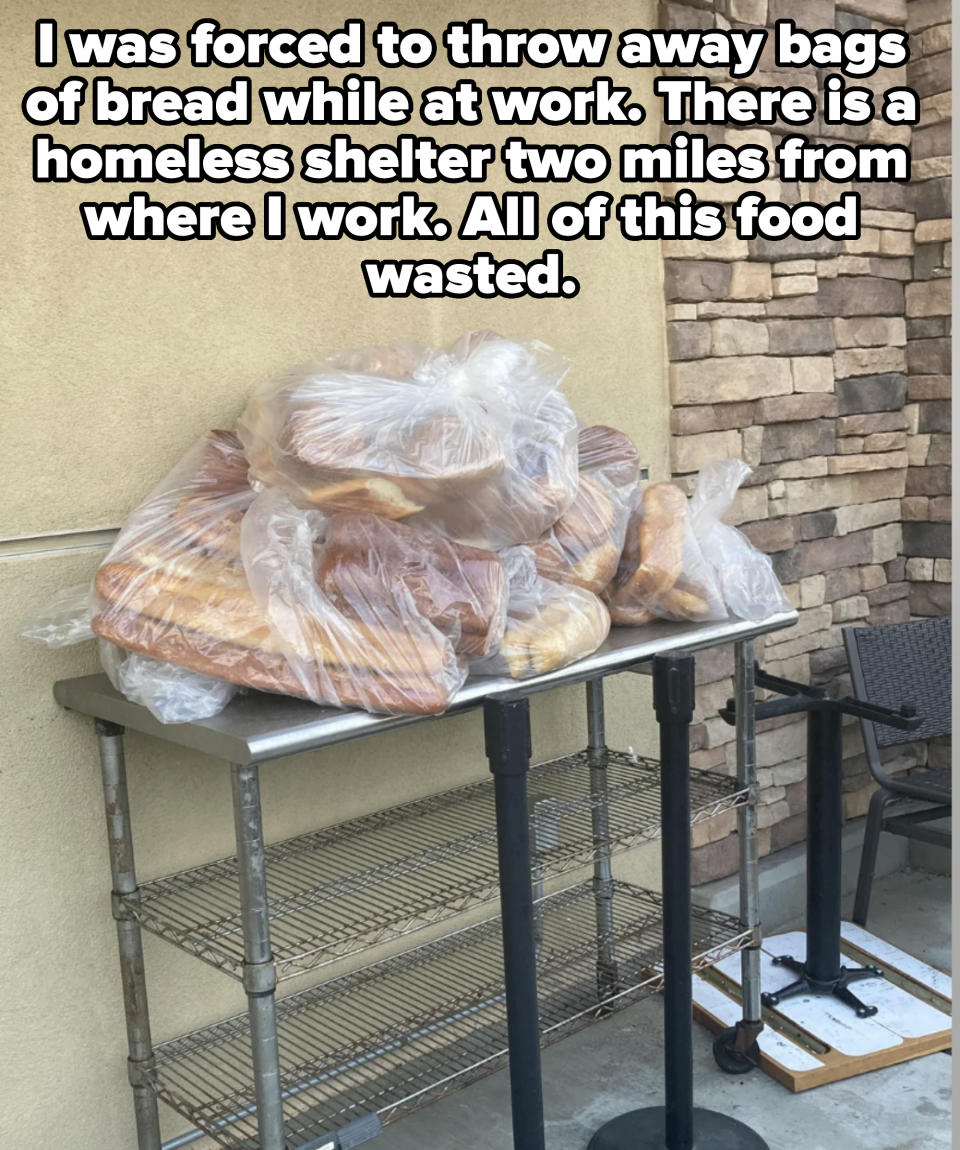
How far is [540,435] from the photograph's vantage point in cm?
202

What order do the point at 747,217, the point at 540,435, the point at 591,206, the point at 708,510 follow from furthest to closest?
1. the point at 747,217
2. the point at 591,206
3. the point at 708,510
4. the point at 540,435

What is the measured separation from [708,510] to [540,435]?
0.43 metres

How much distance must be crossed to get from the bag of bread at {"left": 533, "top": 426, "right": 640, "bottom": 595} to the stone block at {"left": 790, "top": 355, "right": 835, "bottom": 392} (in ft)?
3.43

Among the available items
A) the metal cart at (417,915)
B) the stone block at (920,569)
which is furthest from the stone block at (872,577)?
the metal cart at (417,915)

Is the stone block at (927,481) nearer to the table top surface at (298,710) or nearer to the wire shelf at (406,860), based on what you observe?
the wire shelf at (406,860)

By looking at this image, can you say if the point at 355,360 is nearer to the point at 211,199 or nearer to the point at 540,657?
the point at 211,199

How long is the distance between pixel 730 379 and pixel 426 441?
1355 millimetres

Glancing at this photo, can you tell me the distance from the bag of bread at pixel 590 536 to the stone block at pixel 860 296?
1.23 metres

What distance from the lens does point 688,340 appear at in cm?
286

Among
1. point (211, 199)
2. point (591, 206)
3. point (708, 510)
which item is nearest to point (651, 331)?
point (591, 206)

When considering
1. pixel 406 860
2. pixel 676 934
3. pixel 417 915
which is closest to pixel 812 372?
pixel 676 934

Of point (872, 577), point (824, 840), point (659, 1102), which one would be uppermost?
point (872, 577)

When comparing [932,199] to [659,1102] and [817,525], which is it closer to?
[817,525]

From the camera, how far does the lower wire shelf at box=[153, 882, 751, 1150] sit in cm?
212
